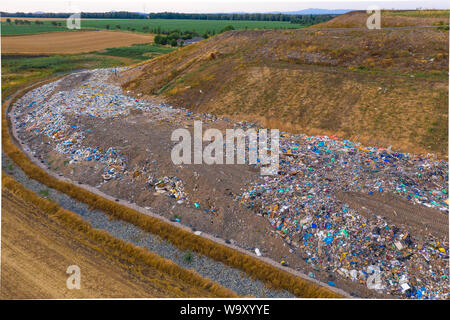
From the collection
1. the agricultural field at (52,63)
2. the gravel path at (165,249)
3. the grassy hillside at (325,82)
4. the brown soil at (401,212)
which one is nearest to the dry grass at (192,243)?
the gravel path at (165,249)

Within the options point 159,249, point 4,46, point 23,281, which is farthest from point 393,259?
point 4,46

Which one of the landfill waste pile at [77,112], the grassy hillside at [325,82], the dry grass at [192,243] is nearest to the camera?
the dry grass at [192,243]

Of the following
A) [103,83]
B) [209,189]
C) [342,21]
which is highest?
[342,21]

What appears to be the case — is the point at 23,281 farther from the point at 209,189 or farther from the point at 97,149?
the point at 97,149

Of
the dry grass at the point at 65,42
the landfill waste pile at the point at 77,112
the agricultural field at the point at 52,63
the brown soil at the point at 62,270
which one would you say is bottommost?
the brown soil at the point at 62,270

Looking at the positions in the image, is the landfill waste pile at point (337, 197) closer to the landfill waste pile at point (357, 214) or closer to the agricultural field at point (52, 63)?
the landfill waste pile at point (357, 214)

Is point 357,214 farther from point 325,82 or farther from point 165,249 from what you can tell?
point 325,82
